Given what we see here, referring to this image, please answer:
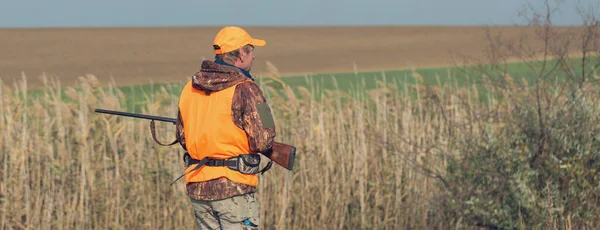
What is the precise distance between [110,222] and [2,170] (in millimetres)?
1071

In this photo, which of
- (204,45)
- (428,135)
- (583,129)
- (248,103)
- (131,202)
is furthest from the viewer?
(204,45)

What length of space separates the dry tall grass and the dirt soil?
14.6m

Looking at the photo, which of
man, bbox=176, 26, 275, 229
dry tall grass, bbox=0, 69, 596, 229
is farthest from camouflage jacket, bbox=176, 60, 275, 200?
dry tall grass, bbox=0, 69, 596, 229

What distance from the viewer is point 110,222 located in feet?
26.5

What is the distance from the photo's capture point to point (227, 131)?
184 inches

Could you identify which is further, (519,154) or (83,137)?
(83,137)

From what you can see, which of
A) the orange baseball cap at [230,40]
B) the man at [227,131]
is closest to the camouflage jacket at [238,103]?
the man at [227,131]

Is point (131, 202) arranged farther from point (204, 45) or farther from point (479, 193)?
point (204, 45)

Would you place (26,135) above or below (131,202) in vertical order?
above

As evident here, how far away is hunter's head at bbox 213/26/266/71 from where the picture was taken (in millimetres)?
4754

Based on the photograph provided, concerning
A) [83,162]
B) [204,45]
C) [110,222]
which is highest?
[204,45]

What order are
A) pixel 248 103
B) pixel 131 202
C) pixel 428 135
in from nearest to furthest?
pixel 248 103 < pixel 131 202 < pixel 428 135

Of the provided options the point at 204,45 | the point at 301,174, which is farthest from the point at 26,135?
the point at 204,45

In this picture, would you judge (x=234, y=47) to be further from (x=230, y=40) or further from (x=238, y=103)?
(x=238, y=103)
